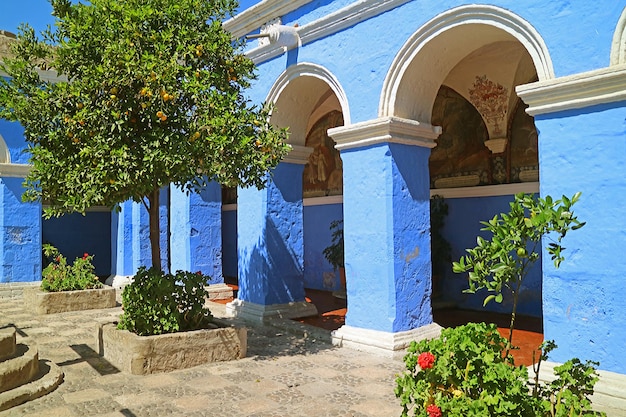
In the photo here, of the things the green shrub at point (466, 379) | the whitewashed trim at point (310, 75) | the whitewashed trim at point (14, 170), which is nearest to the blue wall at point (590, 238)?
the green shrub at point (466, 379)

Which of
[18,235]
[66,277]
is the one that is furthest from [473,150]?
[18,235]

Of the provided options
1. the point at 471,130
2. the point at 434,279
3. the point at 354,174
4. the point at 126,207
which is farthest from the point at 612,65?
the point at 126,207

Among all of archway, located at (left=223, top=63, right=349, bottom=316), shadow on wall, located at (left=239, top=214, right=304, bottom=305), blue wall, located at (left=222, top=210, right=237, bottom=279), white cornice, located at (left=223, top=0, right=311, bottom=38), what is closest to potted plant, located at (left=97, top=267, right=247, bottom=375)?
shadow on wall, located at (left=239, top=214, right=304, bottom=305)

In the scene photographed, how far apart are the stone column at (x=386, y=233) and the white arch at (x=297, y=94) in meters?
1.17

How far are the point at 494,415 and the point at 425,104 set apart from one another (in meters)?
4.55

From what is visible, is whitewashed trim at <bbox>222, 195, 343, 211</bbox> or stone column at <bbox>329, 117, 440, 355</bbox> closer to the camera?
stone column at <bbox>329, 117, 440, 355</bbox>

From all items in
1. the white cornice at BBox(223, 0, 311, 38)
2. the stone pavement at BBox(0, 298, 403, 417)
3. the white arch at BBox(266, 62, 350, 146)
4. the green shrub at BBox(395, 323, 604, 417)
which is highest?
the white cornice at BBox(223, 0, 311, 38)

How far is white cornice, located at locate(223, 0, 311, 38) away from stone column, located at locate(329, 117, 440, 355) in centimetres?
225

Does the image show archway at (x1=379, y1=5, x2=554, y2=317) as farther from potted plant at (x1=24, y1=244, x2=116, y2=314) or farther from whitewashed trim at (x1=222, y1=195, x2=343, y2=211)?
potted plant at (x1=24, y1=244, x2=116, y2=314)

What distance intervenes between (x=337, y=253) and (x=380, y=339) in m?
4.19

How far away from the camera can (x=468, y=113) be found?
9.15 metres

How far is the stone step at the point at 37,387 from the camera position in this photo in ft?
14.8

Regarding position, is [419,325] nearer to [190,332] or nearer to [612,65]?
[190,332]

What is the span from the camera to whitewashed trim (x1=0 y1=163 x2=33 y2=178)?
38.1 feet
